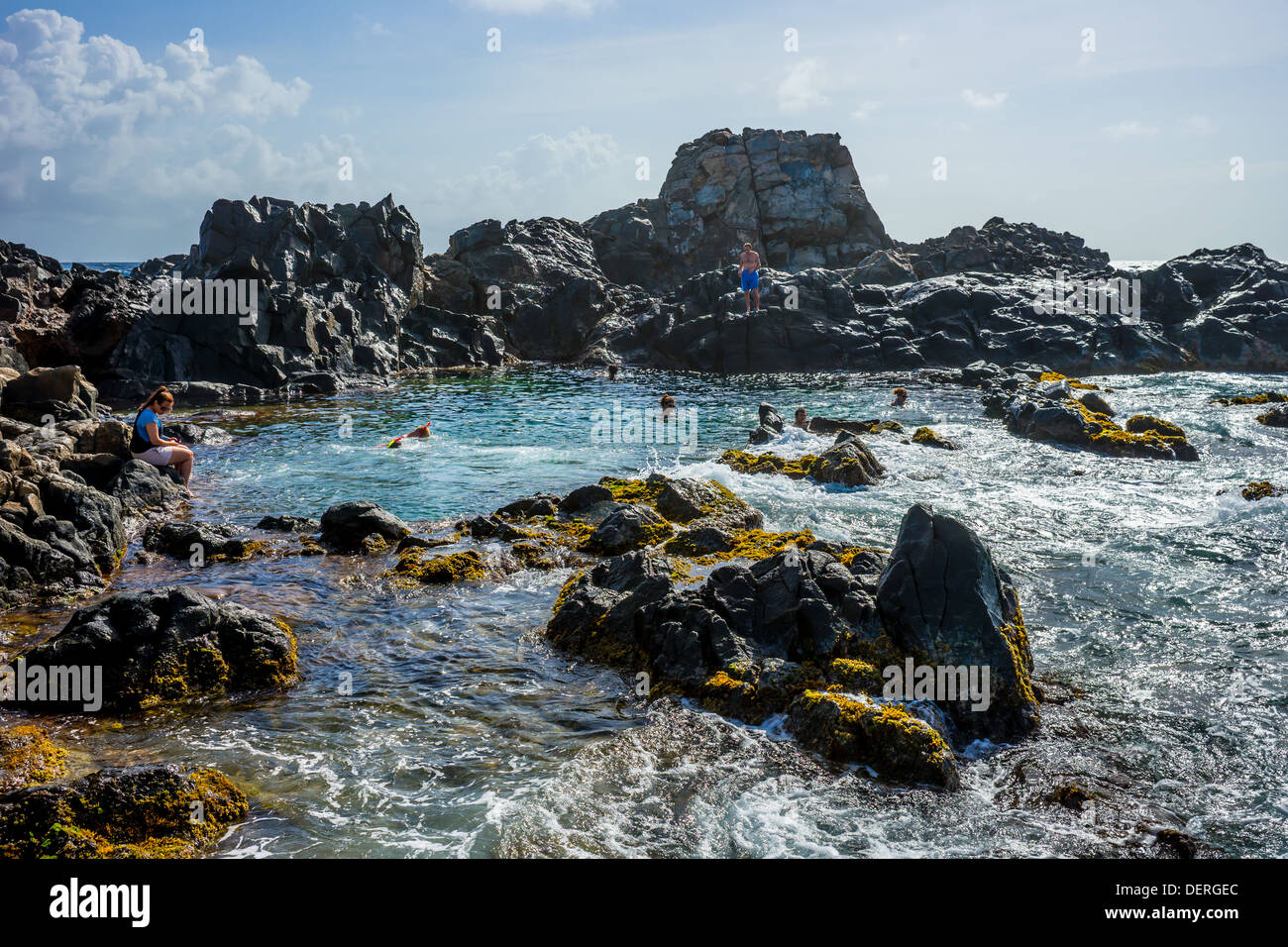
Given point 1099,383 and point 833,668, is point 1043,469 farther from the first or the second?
point 1099,383

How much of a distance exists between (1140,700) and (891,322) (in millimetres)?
61612

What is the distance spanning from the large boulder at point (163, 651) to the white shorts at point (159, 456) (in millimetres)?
13847

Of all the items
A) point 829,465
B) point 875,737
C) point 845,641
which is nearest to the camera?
point 875,737

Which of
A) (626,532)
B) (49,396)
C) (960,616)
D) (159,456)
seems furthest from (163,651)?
(49,396)

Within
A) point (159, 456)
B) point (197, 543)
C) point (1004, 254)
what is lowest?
point (197, 543)

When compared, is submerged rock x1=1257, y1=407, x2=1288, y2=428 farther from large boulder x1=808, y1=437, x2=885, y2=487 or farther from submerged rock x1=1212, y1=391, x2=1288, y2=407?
large boulder x1=808, y1=437, x2=885, y2=487

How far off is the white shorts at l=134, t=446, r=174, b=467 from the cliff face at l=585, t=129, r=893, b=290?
88931 millimetres

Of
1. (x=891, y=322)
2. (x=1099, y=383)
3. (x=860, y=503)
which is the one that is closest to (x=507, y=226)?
(x=891, y=322)

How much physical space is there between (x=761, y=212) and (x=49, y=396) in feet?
322

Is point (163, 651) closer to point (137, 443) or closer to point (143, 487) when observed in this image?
point (143, 487)

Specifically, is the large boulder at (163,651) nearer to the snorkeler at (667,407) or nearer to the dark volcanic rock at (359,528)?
the dark volcanic rock at (359,528)

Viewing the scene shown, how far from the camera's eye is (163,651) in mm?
11102

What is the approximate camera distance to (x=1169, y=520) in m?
20.5

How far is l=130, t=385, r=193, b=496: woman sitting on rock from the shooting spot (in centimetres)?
2392
